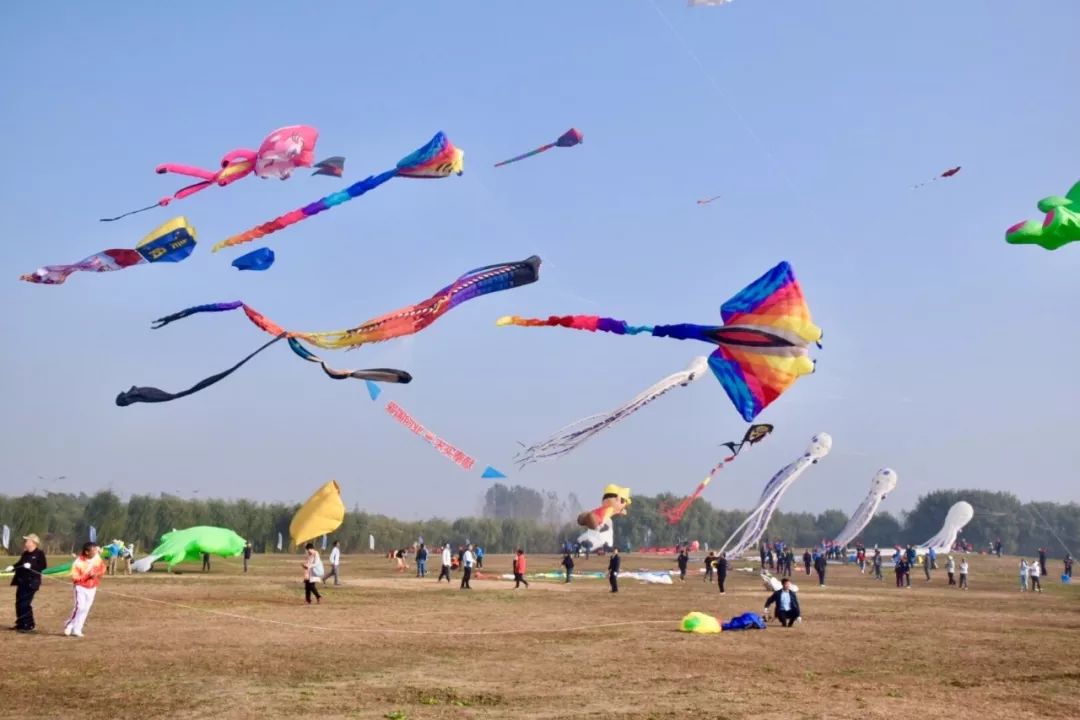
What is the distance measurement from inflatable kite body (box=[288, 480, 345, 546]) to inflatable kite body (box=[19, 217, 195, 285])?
13.0 metres

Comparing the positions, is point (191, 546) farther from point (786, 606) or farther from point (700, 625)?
point (786, 606)

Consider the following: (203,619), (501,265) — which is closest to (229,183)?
(501,265)

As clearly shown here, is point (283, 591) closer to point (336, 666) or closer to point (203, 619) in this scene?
point (203, 619)

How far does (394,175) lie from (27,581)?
37.3 feet

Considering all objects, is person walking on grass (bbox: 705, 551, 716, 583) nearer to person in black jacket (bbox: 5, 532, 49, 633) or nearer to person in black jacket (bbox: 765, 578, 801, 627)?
person in black jacket (bbox: 765, 578, 801, 627)

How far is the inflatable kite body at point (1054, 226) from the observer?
49.8 ft

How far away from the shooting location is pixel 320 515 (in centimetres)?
3300

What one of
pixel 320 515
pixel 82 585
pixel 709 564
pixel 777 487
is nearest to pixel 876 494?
pixel 777 487

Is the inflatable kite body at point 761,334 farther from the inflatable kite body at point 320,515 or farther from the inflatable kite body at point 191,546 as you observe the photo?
the inflatable kite body at point 191,546

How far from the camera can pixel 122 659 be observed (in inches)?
567

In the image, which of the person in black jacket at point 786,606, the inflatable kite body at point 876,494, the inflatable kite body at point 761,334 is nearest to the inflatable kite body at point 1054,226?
the inflatable kite body at point 761,334

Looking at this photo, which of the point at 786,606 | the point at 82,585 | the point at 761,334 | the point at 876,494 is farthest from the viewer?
the point at 876,494

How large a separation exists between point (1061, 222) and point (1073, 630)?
461 inches

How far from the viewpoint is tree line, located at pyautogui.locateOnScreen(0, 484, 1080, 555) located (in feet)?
234
